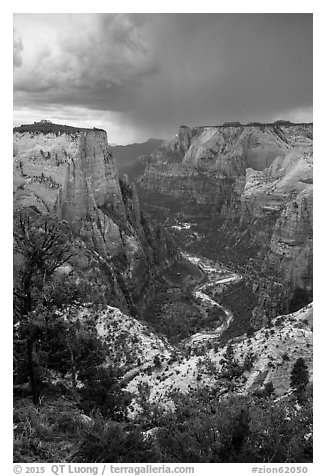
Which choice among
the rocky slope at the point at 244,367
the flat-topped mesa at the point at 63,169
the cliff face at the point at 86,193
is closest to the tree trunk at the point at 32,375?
the rocky slope at the point at 244,367

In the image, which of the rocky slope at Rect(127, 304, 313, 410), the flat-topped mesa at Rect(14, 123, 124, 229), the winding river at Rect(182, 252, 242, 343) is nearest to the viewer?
the rocky slope at Rect(127, 304, 313, 410)

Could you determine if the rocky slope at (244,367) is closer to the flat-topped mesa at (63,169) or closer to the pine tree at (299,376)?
the pine tree at (299,376)

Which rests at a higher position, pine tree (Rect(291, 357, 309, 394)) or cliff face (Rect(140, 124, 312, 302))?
cliff face (Rect(140, 124, 312, 302))

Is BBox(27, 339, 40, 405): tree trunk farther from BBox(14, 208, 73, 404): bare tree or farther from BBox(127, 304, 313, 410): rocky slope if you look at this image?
BBox(127, 304, 313, 410): rocky slope

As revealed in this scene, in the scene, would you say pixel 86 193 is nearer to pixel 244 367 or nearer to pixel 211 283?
pixel 211 283

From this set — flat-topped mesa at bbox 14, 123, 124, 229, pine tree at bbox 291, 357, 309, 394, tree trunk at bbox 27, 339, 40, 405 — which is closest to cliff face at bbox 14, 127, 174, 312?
flat-topped mesa at bbox 14, 123, 124, 229

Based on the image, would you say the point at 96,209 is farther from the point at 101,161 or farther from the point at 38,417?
the point at 38,417

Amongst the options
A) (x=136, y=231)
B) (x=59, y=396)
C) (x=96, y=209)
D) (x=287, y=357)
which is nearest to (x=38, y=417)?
(x=59, y=396)
